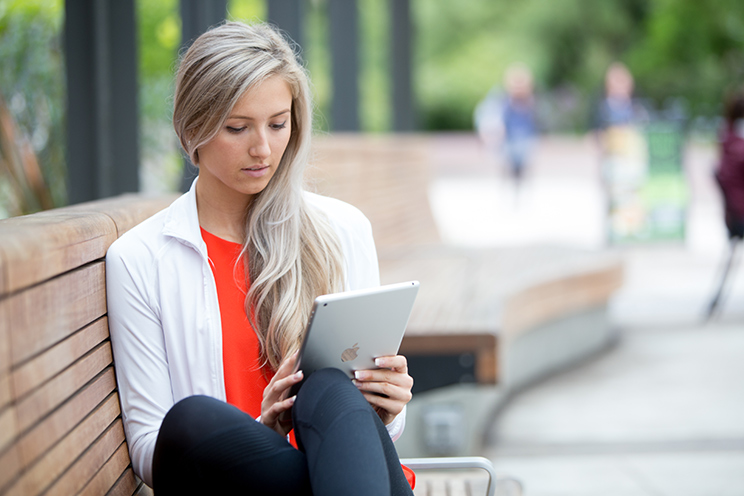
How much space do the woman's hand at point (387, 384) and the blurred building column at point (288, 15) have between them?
4173 mm

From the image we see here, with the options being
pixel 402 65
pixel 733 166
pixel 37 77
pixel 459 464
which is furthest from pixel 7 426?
pixel 402 65

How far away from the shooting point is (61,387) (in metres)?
1.55

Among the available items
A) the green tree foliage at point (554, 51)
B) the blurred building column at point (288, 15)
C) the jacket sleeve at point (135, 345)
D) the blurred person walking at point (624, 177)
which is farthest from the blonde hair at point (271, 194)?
the green tree foliage at point (554, 51)

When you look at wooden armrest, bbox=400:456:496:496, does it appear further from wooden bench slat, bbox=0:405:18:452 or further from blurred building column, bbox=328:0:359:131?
blurred building column, bbox=328:0:359:131

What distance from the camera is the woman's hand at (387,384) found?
6.14 feet

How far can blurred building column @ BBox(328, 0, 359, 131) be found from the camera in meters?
8.41

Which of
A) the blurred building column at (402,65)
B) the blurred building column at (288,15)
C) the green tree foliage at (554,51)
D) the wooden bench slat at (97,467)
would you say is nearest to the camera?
the wooden bench slat at (97,467)

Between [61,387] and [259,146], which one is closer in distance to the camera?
[61,387]

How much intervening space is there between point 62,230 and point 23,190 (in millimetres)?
2210

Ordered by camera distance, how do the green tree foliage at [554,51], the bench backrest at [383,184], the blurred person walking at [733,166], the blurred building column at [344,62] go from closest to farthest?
the bench backrest at [383,184], the blurred person walking at [733,166], the blurred building column at [344,62], the green tree foliage at [554,51]

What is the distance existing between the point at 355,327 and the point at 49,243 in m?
0.60

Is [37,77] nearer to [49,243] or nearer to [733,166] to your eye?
[49,243]

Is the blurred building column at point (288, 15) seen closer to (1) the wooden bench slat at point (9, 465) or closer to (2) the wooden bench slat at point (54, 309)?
(2) the wooden bench slat at point (54, 309)

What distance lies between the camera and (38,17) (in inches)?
144
